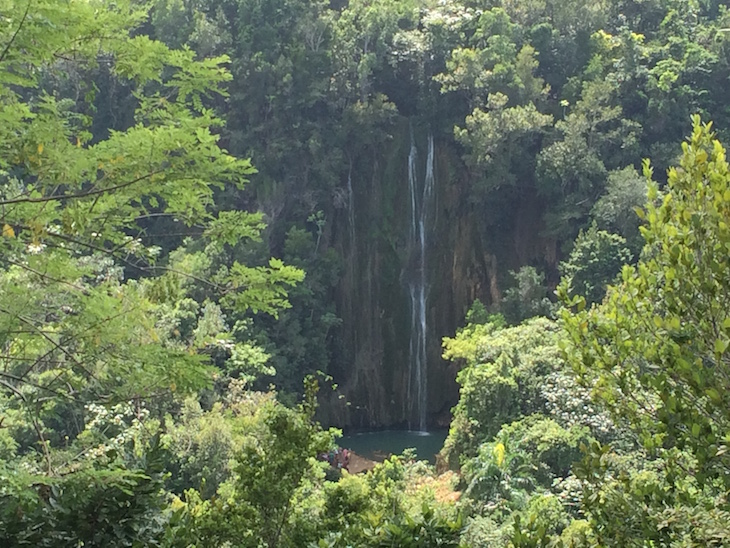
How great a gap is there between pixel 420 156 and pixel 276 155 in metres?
3.91

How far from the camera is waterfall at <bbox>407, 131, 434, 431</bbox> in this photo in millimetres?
17109

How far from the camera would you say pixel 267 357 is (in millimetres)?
13148

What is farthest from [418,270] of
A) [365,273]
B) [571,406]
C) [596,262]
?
[571,406]

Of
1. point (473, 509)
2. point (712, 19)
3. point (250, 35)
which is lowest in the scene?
point (473, 509)

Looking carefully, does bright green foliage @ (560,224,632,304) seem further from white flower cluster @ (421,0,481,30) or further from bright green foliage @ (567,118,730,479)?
bright green foliage @ (567,118,730,479)

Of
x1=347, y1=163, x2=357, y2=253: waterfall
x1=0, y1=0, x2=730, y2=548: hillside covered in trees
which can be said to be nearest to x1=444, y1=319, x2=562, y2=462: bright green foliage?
x1=0, y1=0, x2=730, y2=548: hillside covered in trees

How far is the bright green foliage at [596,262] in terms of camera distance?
1359 centimetres

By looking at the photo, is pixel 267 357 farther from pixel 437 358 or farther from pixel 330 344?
pixel 437 358

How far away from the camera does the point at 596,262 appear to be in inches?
540

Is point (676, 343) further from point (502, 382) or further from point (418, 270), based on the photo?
point (418, 270)

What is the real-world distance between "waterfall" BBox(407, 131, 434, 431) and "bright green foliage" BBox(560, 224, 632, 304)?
14.6 ft

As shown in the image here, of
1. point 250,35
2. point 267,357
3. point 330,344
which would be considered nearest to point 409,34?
point 250,35

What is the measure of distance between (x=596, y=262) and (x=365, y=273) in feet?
21.1

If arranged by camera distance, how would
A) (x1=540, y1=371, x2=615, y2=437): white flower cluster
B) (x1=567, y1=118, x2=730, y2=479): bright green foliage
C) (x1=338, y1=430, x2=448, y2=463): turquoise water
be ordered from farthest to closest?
(x1=338, y1=430, x2=448, y2=463): turquoise water → (x1=540, y1=371, x2=615, y2=437): white flower cluster → (x1=567, y1=118, x2=730, y2=479): bright green foliage
